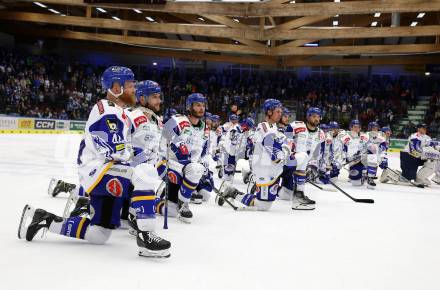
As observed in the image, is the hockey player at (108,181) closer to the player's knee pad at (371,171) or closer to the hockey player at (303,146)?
the hockey player at (303,146)

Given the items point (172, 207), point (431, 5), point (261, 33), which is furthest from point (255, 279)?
point (261, 33)

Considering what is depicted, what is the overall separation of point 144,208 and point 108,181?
303mm

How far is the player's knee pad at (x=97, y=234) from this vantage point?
3.17 m

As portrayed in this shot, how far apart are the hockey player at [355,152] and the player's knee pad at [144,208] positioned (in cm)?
642

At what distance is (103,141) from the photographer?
2.95 m

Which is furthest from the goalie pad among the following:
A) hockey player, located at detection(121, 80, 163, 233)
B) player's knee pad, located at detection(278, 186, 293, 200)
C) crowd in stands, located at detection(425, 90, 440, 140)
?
crowd in stands, located at detection(425, 90, 440, 140)

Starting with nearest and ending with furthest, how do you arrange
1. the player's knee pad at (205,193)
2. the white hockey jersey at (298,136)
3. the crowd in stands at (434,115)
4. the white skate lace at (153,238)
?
1. the white skate lace at (153,238)
2. the player's knee pad at (205,193)
3. the white hockey jersey at (298,136)
4. the crowd in stands at (434,115)

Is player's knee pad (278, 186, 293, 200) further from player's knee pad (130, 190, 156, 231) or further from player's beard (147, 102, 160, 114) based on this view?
player's knee pad (130, 190, 156, 231)

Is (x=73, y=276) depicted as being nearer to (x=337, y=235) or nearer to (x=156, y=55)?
(x=337, y=235)

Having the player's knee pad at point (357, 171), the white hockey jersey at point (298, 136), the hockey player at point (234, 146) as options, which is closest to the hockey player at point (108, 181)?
the white hockey jersey at point (298, 136)

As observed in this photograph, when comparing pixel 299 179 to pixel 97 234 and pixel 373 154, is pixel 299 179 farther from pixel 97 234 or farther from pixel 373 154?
pixel 373 154

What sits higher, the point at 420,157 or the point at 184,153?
the point at 184,153

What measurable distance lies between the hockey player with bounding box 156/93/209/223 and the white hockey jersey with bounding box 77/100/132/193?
120 centimetres

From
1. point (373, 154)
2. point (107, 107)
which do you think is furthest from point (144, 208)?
point (373, 154)
